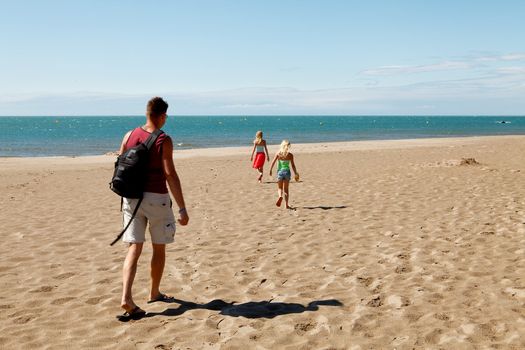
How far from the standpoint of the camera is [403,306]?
472cm

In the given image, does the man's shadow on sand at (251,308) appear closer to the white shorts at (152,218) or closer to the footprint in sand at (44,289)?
the white shorts at (152,218)

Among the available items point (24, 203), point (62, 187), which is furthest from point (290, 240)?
point (62, 187)

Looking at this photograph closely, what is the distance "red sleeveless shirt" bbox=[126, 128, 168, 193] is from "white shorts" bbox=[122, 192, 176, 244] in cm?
8

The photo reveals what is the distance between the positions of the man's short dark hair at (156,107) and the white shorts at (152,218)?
Answer: 75 cm

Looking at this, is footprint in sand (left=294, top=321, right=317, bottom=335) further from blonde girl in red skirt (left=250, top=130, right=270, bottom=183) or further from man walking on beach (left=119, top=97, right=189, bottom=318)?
blonde girl in red skirt (left=250, top=130, right=270, bottom=183)

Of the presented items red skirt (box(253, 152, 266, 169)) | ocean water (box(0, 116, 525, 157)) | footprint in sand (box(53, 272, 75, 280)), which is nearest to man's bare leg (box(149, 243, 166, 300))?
footprint in sand (box(53, 272, 75, 280))

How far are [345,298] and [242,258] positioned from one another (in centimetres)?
195

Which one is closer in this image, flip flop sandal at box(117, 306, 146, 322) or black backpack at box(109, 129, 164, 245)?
black backpack at box(109, 129, 164, 245)

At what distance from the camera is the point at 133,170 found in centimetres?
430

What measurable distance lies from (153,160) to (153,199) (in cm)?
37

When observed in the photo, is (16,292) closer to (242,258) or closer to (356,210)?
(242,258)

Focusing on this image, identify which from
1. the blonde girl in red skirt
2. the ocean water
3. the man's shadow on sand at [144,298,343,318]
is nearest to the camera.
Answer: the man's shadow on sand at [144,298,343,318]

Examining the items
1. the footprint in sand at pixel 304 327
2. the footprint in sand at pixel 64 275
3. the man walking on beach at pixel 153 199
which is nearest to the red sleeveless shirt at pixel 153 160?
the man walking on beach at pixel 153 199

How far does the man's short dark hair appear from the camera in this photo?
444cm
